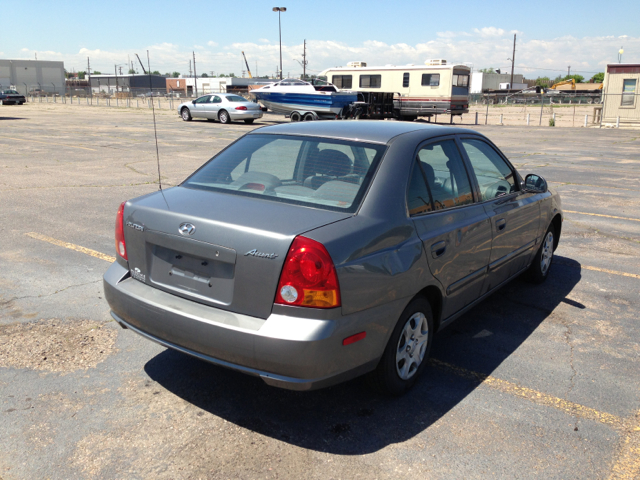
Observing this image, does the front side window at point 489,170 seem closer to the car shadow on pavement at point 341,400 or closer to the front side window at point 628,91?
the car shadow on pavement at point 341,400

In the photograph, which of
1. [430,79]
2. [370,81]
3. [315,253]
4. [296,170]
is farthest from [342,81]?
[315,253]

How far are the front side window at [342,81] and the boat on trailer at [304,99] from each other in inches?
181

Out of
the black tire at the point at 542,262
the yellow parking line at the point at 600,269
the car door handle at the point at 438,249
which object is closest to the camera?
the car door handle at the point at 438,249

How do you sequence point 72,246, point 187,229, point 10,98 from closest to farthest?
point 187,229, point 72,246, point 10,98

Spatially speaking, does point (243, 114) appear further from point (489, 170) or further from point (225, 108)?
point (489, 170)

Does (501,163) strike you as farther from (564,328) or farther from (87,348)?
(87,348)

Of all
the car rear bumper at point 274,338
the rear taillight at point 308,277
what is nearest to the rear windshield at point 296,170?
the rear taillight at point 308,277

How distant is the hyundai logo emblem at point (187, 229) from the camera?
3.10 meters

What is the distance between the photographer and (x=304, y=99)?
29688 millimetres

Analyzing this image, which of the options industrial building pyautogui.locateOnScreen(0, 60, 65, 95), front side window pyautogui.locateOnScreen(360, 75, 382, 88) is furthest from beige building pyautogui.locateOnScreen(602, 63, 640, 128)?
industrial building pyautogui.locateOnScreen(0, 60, 65, 95)

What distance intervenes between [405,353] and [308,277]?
1013 mm

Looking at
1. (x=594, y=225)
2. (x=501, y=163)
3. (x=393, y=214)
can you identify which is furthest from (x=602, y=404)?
(x=594, y=225)

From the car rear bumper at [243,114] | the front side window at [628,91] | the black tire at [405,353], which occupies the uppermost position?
the front side window at [628,91]

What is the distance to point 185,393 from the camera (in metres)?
3.50
